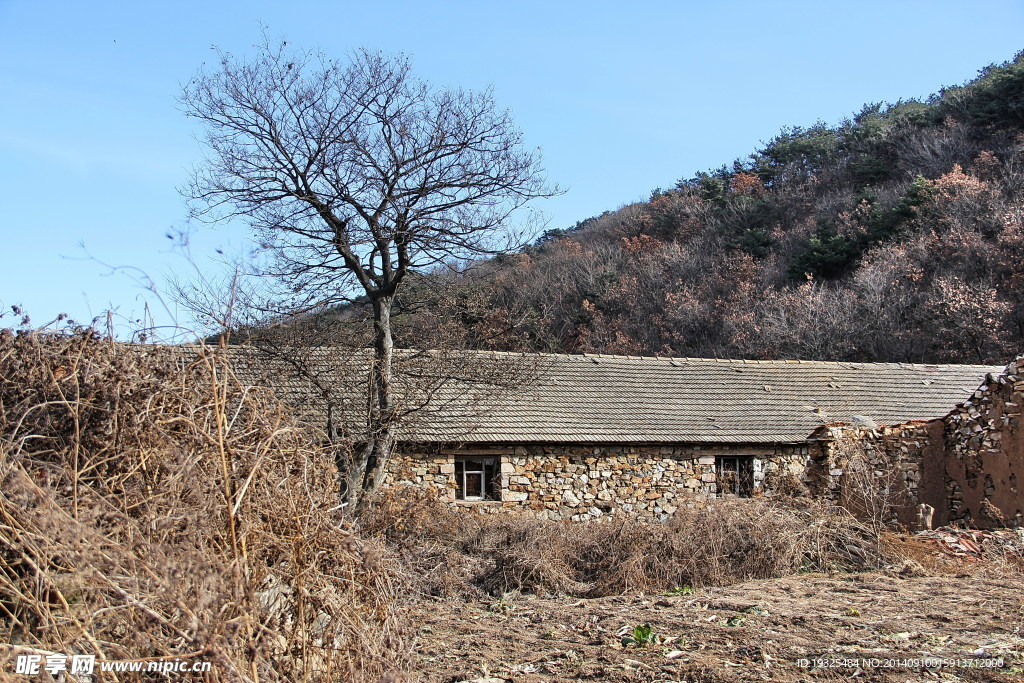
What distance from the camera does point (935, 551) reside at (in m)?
10.6

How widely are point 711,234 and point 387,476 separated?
3517cm

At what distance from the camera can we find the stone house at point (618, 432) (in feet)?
49.0

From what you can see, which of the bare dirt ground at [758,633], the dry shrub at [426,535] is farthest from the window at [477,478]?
the bare dirt ground at [758,633]

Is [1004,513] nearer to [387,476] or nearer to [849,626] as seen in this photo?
[849,626]

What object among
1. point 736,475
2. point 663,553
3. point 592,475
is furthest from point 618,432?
point 663,553

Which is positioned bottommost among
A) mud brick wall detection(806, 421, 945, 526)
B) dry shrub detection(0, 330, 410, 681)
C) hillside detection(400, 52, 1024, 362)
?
mud brick wall detection(806, 421, 945, 526)

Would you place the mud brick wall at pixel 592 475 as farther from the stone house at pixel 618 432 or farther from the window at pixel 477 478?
the window at pixel 477 478

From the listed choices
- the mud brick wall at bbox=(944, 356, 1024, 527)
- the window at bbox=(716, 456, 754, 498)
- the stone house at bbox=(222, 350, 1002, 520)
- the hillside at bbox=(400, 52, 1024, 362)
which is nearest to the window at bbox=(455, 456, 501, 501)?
the stone house at bbox=(222, 350, 1002, 520)

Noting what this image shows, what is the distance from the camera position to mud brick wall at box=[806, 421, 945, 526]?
46.5 feet

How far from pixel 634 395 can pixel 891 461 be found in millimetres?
5733

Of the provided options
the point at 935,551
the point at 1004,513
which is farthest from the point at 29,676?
the point at 1004,513

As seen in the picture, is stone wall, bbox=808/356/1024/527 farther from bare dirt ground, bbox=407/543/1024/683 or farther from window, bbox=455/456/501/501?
window, bbox=455/456/501/501

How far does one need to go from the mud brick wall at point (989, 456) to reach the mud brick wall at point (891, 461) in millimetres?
310

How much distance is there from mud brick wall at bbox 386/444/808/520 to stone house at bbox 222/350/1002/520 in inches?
0.8
